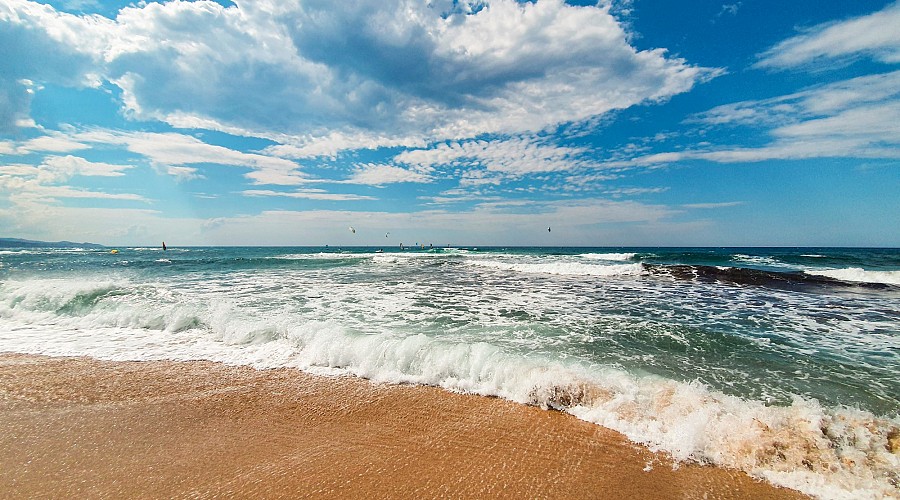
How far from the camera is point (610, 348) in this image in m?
6.93

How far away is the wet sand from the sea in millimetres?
454

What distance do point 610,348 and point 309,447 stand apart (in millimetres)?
5422

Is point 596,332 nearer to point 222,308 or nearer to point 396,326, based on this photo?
point 396,326

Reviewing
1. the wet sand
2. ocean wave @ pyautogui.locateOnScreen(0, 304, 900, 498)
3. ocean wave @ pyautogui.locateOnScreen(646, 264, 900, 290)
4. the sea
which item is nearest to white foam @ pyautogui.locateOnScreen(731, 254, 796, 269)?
ocean wave @ pyautogui.locateOnScreen(646, 264, 900, 290)

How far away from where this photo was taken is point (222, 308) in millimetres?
10438

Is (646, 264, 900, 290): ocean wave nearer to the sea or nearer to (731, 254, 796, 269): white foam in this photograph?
the sea

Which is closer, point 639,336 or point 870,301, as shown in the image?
point 639,336

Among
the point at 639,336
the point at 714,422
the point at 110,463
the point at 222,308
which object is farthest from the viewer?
the point at 222,308

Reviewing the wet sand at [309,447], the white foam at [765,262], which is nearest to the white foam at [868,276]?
the white foam at [765,262]

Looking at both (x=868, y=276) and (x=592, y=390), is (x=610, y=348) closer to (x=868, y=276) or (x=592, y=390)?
(x=592, y=390)

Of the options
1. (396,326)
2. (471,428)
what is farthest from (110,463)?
(396,326)

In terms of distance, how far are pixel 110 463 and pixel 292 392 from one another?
2.04 meters

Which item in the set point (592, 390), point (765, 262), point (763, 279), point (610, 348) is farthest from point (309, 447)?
point (765, 262)

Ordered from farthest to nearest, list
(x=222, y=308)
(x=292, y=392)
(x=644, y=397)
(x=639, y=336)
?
(x=222, y=308) < (x=639, y=336) < (x=292, y=392) < (x=644, y=397)
